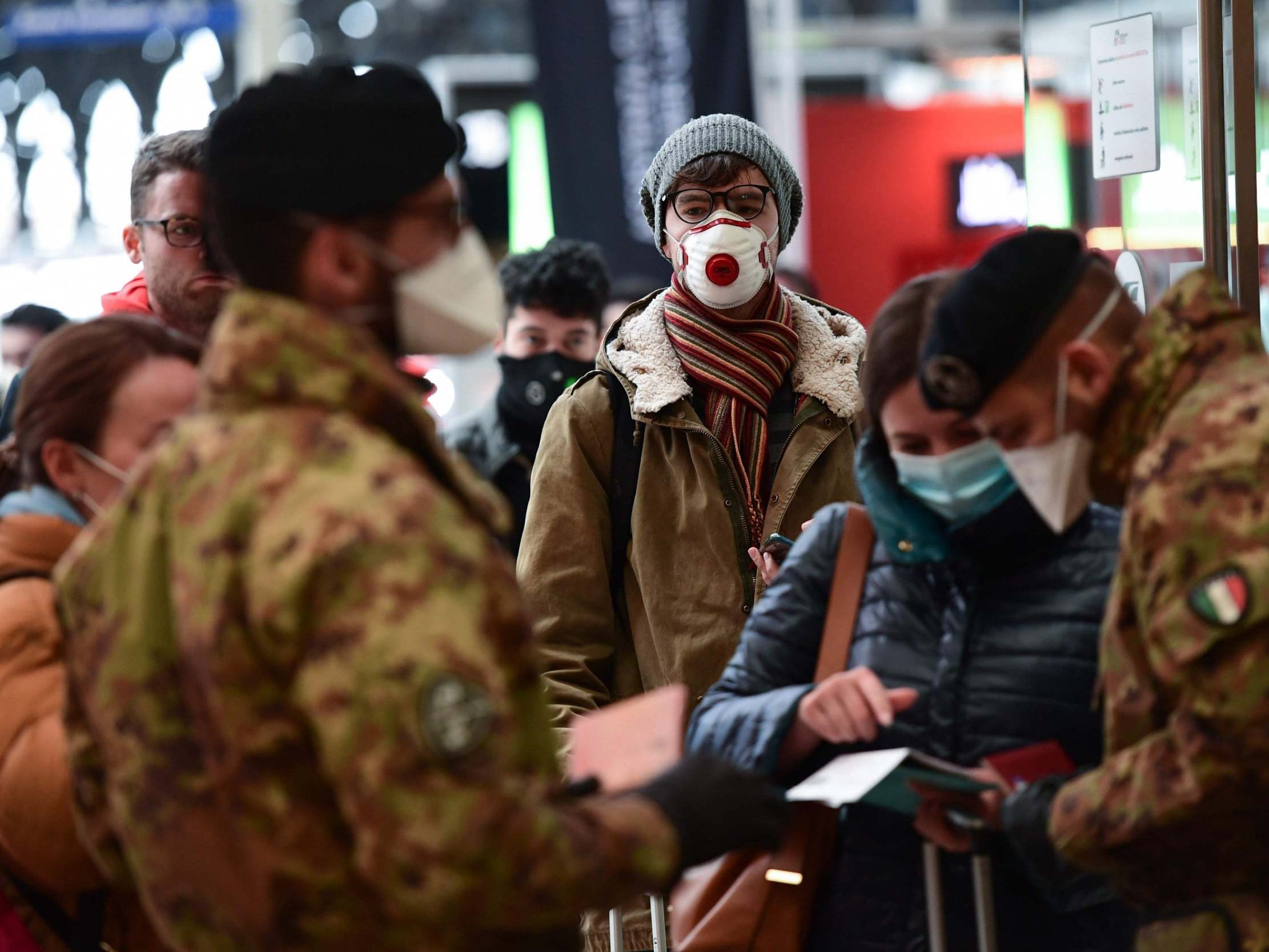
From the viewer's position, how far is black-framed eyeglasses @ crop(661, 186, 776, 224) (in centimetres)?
321

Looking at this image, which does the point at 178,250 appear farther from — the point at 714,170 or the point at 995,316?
the point at 995,316

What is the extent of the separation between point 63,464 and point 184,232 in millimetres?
973

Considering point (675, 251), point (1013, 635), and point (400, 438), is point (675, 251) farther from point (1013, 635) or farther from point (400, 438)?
point (400, 438)

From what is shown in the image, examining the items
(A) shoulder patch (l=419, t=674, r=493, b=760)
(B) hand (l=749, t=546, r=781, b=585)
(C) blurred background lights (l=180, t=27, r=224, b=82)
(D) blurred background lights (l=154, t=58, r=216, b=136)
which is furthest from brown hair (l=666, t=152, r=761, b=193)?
(C) blurred background lights (l=180, t=27, r=224, b=82)

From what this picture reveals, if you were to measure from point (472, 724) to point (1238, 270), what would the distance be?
227 cm

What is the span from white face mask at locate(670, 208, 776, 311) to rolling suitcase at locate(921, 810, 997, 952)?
4.46 ft

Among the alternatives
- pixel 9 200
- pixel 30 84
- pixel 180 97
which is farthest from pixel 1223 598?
pixel 30 84

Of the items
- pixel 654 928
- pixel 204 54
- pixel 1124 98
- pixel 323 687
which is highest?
pixel 204 54

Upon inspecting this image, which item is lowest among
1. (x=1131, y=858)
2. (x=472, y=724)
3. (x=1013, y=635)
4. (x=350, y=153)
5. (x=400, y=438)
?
(x=1131, y=858)

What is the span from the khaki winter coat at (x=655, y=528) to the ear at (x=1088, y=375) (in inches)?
46.0

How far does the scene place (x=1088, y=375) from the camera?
1902 mm

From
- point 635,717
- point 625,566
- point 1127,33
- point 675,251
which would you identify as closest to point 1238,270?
point 1127,33

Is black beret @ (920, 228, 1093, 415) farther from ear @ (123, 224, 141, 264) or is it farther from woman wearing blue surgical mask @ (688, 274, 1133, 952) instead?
ear @ (123, 224, 141, 264)

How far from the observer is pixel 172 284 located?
10.2 feet
